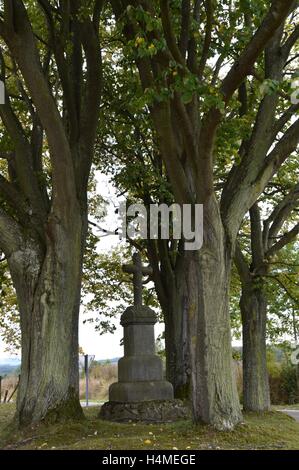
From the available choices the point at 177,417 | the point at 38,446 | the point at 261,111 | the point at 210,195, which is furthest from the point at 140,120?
the point at 38,446

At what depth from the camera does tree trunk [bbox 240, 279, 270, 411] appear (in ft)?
40.2

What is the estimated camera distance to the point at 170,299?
1399cm

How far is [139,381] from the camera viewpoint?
1080 centimetres

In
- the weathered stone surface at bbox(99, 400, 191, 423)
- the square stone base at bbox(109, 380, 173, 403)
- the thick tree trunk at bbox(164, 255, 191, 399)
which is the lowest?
the weathered stone surface at bbox(99, 400, 191, 423)

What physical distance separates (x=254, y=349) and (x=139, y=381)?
337cm

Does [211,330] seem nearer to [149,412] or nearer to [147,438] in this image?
[147,438]

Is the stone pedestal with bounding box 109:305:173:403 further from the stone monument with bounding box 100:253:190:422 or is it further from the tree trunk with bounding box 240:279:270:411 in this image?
the tree trunk with bounding box 240:279:270:411

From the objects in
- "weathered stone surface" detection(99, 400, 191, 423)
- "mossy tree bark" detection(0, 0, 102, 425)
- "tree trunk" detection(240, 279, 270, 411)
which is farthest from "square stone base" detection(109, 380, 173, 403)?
"tree trunk" detection(240, 279, 270, 411)

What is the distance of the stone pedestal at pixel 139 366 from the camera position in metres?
10.6

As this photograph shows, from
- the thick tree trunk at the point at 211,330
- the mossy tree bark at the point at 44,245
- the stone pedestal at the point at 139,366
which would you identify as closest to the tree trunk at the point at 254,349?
the stone pedestal at the point at 139,366

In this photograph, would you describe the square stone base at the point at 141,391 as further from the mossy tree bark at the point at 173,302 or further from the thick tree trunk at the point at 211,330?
the thick tree trunk at the point at 211,330

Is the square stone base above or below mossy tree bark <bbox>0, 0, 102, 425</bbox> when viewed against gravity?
below

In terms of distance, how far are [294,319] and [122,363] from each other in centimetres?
1230

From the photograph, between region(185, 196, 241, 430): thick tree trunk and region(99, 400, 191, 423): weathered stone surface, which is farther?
region(99, 400, 191, 423): weathered stone surface
